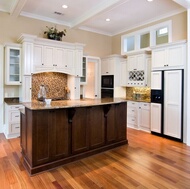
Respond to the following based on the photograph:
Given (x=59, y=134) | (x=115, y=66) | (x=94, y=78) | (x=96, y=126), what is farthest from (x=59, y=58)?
(x=59, y=134)

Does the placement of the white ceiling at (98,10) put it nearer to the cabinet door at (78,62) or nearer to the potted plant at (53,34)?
the potted plant at (53,34)

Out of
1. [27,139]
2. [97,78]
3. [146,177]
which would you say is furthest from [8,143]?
[97,78]

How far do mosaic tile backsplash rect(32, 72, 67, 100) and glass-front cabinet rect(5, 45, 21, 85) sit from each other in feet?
1.85

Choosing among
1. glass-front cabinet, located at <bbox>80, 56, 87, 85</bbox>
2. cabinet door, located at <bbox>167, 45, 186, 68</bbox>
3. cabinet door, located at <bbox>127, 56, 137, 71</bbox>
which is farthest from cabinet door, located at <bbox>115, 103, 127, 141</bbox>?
glass-front cabinet, located at <bbox>80, 56, 87, 85</bbox>

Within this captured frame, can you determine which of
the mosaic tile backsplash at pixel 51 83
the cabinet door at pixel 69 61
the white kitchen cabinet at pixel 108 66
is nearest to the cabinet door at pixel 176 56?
the white kitchen cabinet at pixel 108 66

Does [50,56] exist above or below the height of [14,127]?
above

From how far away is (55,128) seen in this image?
2.99 metres

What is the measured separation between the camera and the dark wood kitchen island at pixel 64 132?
9.23 feet

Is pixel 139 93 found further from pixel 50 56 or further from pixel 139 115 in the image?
pixel 50 56

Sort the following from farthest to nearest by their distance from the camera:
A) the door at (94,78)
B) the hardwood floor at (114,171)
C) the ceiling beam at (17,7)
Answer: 1. the door at (94,78)
2. the ceiling beam at (17,7)
3. the hardwood floor at (114,171)

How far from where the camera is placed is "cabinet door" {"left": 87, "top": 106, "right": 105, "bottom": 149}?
349 cm

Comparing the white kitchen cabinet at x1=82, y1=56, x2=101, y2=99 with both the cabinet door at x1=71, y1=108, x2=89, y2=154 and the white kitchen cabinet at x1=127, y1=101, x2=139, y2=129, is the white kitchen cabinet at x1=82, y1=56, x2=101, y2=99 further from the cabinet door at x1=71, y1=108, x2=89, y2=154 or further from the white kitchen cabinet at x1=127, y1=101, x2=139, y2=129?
the cabinet door at x1=71, y1=108, x2=89, y2=154

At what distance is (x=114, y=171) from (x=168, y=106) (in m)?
2.57

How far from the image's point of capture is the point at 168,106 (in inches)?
182
